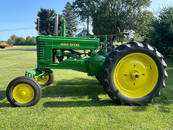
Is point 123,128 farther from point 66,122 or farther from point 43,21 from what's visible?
point 43,21

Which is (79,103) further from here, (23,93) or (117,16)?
(117,16)

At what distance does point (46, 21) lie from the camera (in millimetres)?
49344

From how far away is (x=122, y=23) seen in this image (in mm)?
33000

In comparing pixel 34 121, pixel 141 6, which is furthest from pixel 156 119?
pixel 141 6

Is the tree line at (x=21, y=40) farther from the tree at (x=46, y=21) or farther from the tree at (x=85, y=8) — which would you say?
the tree at (x=85, y=8)

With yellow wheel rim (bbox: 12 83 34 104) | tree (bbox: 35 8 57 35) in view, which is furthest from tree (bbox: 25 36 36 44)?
yellow wheel rim (bbox: 12 83 34 104)

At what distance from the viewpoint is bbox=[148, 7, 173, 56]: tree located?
1477 centimetres

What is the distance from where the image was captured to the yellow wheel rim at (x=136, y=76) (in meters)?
4.23

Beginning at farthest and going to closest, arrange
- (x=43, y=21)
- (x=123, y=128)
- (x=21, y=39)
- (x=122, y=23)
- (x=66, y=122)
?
(x=21, y=39) < (x=43, y=21) < (x=122, y=23) < (x=66, y=122) < (x=123, y=128)

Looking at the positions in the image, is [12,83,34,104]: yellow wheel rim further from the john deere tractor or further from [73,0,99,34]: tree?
[73,0,99,34]: tree

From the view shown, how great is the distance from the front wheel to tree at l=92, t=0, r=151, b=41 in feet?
96.5

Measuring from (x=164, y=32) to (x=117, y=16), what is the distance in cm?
1861

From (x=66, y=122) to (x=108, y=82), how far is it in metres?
1.22

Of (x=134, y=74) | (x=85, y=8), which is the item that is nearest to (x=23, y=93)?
(x=134, y=74)
